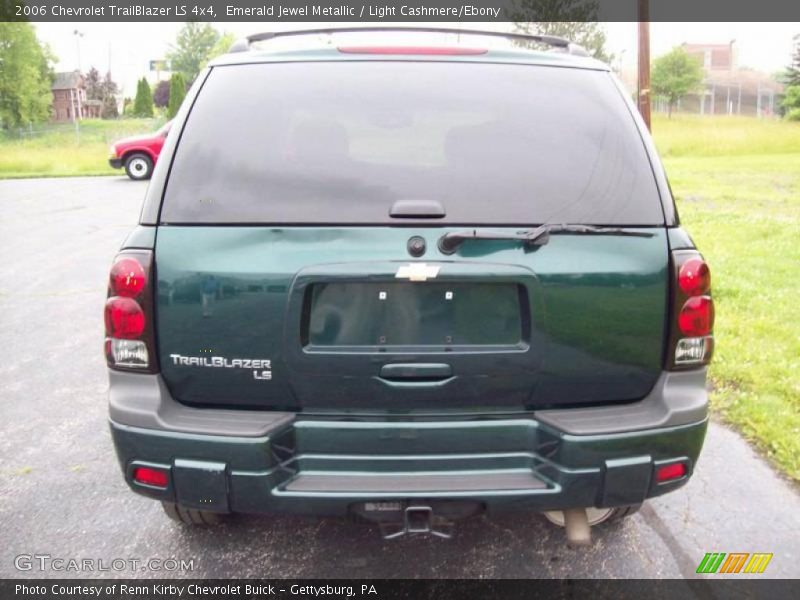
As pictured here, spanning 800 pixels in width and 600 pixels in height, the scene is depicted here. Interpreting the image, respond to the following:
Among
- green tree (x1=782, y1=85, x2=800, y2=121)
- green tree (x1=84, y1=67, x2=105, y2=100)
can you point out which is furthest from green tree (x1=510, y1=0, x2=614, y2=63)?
green tree (x1=84, y1=67, x2=105, y2=100)

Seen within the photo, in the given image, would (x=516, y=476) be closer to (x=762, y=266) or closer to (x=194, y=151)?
(x=194, y=151)

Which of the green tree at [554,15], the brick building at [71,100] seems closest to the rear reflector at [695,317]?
the green tree at [554,15]

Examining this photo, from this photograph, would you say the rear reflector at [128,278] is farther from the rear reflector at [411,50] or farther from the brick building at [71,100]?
the brick building at [71,100]

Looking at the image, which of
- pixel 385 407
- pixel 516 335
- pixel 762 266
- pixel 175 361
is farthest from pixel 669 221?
pixel 762 266

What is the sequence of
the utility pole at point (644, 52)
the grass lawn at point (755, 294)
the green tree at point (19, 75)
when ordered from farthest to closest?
the green tree at point (19, 75) → the utility pole at point (644, 52) → the grass lawn at point (755, 294)

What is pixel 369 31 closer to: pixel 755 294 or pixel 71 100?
pixel 755 294

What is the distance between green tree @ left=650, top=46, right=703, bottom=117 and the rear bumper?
2655 inches

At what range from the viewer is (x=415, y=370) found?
2135 mm

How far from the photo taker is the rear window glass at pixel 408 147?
214 cm

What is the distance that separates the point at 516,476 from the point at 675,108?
73245 millimetres

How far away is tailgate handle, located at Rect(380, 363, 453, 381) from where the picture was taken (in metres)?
2.13

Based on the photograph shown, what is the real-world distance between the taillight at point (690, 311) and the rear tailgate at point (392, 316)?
7 cm

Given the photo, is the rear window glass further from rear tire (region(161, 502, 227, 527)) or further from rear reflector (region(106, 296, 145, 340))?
A: rear tire (region(161, 502, 227, 527))

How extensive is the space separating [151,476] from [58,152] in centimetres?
3090
